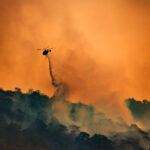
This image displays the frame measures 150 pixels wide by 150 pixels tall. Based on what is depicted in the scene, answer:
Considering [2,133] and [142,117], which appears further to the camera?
[142,117]

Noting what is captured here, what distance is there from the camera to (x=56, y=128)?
49500mm

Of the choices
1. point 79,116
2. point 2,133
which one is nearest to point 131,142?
point 79,116

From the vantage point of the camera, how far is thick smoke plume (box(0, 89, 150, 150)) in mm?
47125

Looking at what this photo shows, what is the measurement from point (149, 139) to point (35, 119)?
26876 mm

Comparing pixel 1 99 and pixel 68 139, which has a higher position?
pixel 1 99

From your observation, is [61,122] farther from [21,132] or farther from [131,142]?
[131,142]

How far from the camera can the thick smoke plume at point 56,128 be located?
47125 millimetres

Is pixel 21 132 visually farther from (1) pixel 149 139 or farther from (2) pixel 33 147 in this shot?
(1) pixel 149 139

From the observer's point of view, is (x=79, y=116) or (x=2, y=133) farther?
(x=79, y=116)

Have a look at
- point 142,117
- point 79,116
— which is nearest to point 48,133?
point 79,116

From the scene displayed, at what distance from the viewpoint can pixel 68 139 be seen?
4912 centimetres

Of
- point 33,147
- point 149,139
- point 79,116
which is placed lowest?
point 33,147

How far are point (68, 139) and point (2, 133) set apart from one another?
49.8ft

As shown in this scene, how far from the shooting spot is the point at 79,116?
165ft
